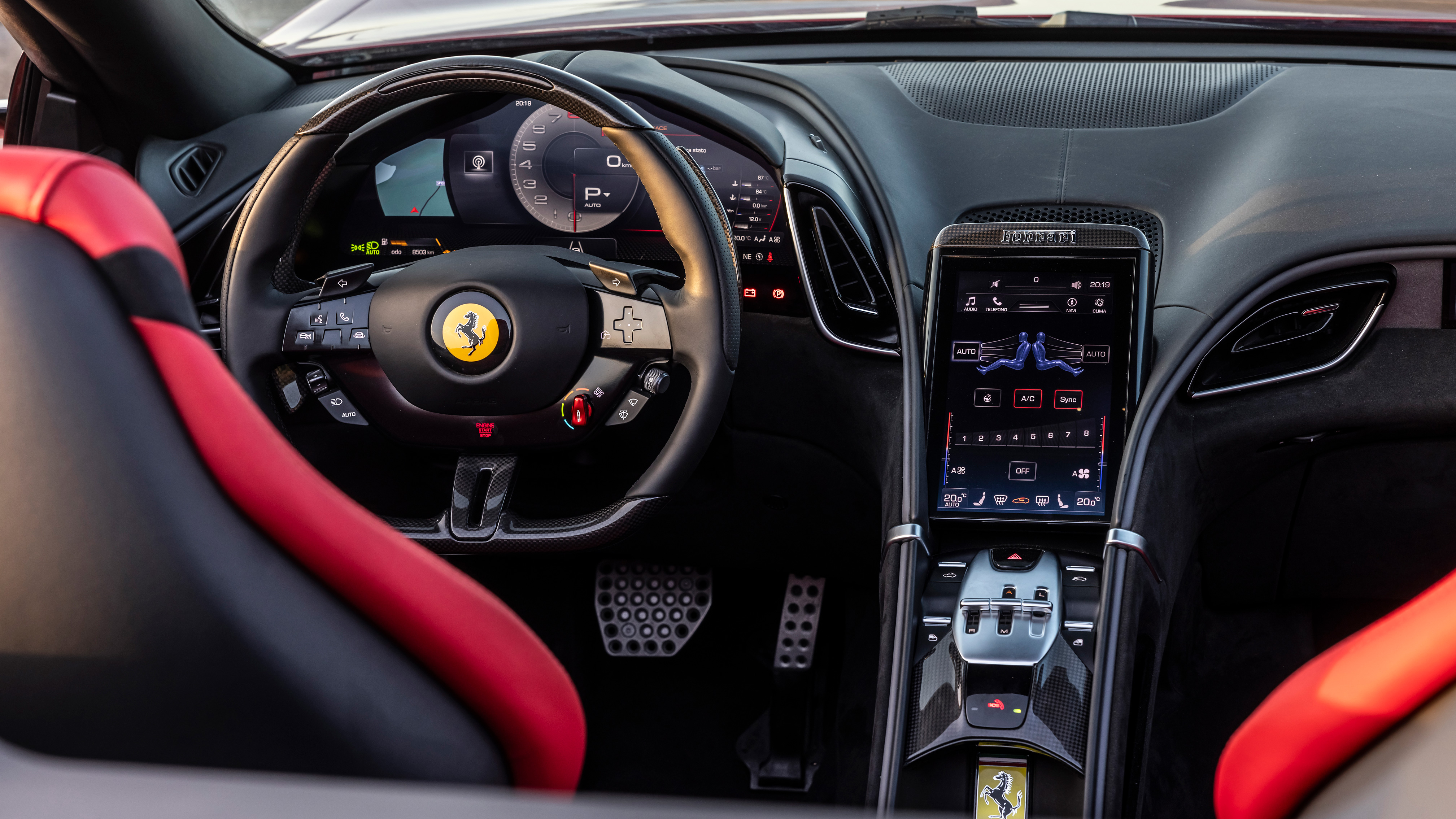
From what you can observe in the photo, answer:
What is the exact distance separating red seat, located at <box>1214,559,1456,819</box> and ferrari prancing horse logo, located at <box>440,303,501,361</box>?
3.73 feet

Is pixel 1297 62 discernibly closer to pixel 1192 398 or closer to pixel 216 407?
pixel 1192 398

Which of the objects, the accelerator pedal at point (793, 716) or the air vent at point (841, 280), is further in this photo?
the accelerator pedal at point (793, 716)

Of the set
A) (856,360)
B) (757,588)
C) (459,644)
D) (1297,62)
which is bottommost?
(757,588)

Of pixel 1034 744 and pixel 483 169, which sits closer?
pixel 1034 744

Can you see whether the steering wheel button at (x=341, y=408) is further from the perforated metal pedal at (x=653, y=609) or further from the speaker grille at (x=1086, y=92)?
the speaker grille at (x=1086, y=92)

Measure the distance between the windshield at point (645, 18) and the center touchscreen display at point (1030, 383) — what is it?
699 mm

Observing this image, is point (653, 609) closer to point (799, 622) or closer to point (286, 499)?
point (799, 622)

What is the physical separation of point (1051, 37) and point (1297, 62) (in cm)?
42

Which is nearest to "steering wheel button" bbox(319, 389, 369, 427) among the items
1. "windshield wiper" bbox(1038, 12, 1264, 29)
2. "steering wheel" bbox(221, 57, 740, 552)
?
"steering wheel" bbox(221, 57, 740, 552)

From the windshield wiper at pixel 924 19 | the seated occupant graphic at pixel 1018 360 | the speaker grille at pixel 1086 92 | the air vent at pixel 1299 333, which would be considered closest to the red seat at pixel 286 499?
the seated occupant graphic at pixel 1018 360

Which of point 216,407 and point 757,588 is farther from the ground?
point 216,407

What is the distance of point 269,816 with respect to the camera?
472 mm

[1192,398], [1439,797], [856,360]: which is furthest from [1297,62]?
[1439,797]

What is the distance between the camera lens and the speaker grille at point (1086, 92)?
194cm
